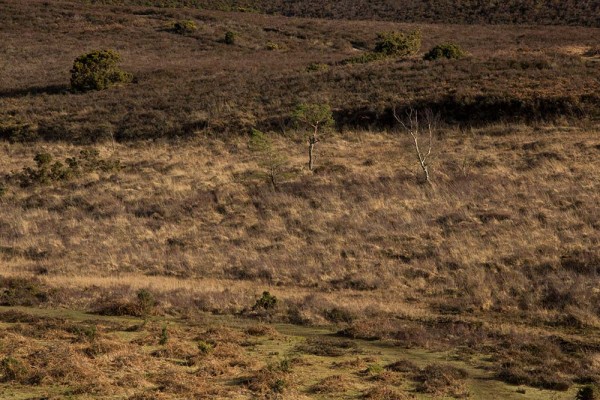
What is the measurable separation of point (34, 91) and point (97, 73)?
16.8 ft

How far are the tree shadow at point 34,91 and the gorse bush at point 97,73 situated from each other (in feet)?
4.09

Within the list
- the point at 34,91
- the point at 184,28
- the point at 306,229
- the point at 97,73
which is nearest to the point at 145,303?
the point at 306,229

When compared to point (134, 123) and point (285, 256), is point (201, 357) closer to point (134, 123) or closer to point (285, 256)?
point (285, 256)

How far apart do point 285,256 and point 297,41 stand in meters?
56.6

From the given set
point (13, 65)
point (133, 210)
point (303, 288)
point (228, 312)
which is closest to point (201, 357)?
point (228, 312)

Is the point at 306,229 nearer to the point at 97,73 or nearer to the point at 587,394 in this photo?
the point at 587,394

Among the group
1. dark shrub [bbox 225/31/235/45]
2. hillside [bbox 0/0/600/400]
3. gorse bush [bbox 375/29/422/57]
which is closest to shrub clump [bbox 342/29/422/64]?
gorse bush [bbox 375/29/422/57]

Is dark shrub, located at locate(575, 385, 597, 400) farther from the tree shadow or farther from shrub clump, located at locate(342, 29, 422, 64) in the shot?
the tree shadow

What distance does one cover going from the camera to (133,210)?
2930 centimetres

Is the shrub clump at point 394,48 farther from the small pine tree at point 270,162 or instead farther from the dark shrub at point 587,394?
the dark shrub at point 587,394

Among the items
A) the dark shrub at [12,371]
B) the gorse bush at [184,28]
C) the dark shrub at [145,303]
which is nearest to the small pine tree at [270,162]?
the dark shrub at [145,303]

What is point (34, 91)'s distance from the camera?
56062 millimetres

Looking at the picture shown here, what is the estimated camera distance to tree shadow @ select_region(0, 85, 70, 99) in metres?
55.0

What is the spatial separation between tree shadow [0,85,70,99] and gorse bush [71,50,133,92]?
125 centimetres
